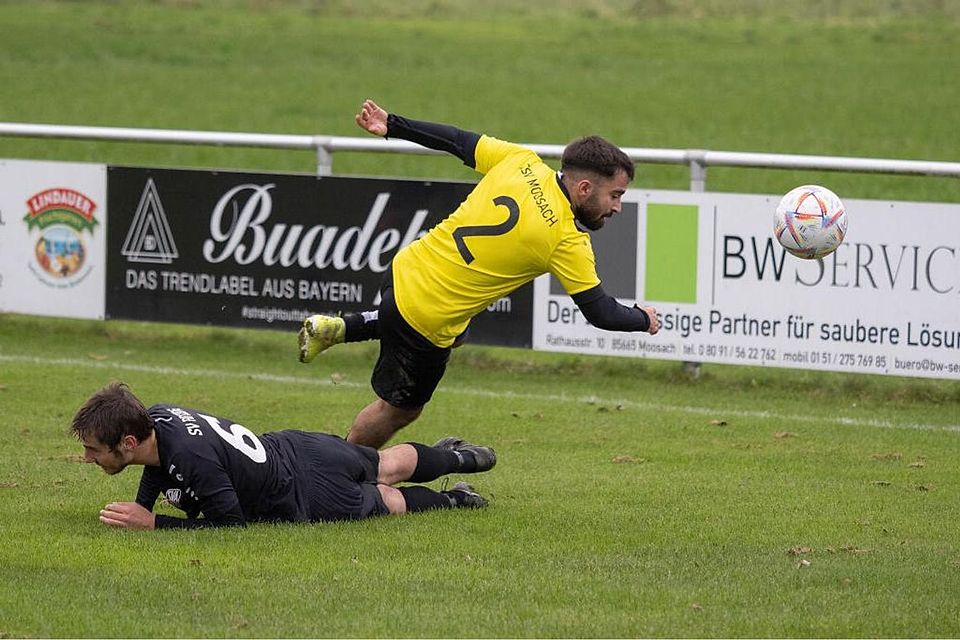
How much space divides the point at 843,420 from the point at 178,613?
584cm

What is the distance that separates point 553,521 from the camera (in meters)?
8.07

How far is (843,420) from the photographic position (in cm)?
1100

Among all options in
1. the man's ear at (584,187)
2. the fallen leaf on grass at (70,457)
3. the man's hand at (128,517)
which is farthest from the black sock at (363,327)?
the fallen leaf on grass at (70,457)

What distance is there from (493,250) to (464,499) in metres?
1.22

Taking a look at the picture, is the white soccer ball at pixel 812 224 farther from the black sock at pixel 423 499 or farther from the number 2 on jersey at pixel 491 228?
the black sock at pixel 423 499

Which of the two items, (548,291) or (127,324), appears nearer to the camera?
(548,291)

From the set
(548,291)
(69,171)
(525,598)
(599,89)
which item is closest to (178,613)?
(525,598)

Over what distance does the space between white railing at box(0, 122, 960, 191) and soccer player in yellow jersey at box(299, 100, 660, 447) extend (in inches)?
121

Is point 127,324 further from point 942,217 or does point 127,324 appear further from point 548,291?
point 942,217

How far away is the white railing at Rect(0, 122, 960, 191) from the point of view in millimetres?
11508

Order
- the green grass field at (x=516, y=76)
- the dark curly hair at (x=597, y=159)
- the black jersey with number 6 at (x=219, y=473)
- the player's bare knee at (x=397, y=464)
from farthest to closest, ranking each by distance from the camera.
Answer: the green grass field at (x=516, y=76) < the player's bare knee at (x=397, y=464) < the dark curly hair at (x=597, y=159) < the black jersey with number 6 at (x=219, y=473)

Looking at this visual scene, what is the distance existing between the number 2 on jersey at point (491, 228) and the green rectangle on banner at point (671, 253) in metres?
4.02

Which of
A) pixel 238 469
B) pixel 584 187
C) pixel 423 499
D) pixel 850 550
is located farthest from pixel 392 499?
pixel 850 550

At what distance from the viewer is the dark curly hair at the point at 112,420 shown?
717cm
